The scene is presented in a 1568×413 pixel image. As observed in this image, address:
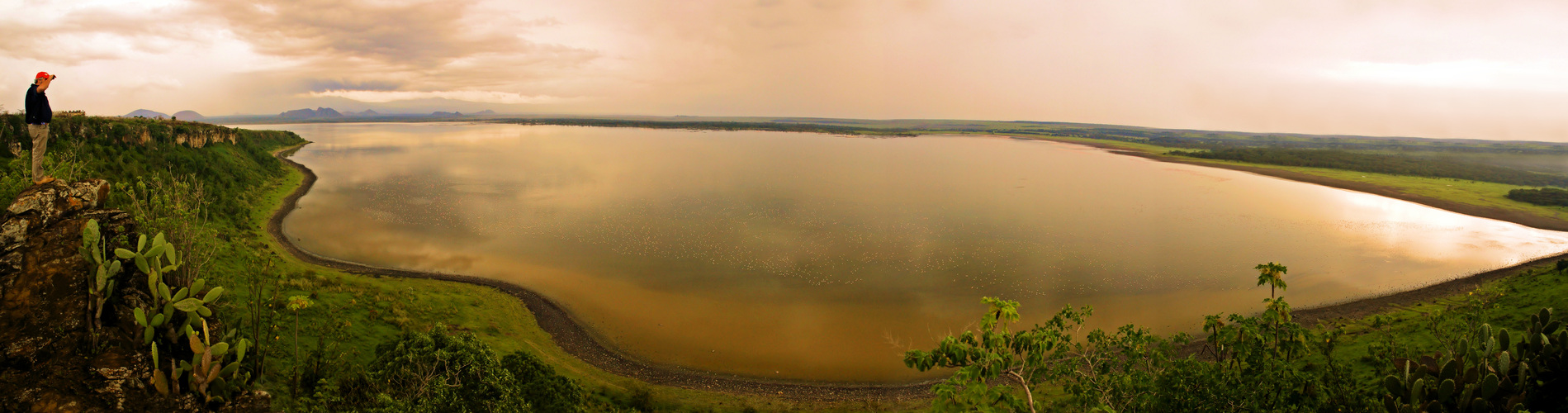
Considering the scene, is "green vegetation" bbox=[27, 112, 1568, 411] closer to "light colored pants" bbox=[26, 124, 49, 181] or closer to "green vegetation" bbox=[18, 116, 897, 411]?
"green vegetation" bbox=[18, 116, 897, 411]

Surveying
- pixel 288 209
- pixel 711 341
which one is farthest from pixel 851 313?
pixel 288 209

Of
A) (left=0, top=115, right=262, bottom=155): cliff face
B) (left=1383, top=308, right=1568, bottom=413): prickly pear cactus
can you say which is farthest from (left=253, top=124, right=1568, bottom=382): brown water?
(left=0, top=115, right=262, bottom=155): cliff face

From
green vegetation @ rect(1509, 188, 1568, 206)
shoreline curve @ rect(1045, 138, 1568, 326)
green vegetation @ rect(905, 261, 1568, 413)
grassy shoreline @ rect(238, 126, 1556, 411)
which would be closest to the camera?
green vegetation @ rect(905, 261, 1568, 413)

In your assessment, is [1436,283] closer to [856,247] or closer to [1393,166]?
[856,247]

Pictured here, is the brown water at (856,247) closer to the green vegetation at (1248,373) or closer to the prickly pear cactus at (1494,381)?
the green vegetation at (1248,373)

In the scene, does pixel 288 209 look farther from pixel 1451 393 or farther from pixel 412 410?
pixel 1451 393

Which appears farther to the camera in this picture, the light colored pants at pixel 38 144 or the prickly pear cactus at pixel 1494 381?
the light colored pants at pixel 38 144

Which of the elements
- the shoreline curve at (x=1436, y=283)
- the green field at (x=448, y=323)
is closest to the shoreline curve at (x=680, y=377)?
the green field at (x=448, y=323)

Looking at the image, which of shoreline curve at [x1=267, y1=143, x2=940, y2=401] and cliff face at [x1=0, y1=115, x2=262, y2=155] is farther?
cliff face at [x1=0, y1=115, x2=262, y2=155]
